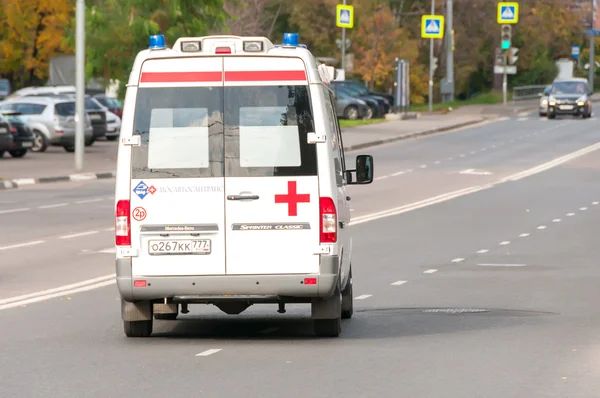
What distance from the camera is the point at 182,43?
10859mm

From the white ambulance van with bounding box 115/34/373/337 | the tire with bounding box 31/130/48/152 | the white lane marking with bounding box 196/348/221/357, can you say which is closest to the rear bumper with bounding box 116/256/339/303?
the white ambulance van with bounding box 115/34/373/337

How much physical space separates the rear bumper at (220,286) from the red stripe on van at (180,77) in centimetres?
132

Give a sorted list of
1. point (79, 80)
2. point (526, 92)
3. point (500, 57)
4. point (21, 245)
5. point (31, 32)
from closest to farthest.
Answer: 1. point (21, 245)
2. point (79, 80)
3. point (31, 32)
4. point (500, 57)
5. point (526, 92)

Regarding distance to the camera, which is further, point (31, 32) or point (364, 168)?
point (31, 32)

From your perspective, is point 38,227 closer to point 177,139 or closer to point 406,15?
point 177,139

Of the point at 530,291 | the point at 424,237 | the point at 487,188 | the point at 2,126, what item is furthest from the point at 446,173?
the point at 530,291

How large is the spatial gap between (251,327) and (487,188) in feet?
68.4

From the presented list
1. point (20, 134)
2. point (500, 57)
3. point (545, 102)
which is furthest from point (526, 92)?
point (20, 134)

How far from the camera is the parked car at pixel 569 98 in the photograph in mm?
62500

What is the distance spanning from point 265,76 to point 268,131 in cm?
41

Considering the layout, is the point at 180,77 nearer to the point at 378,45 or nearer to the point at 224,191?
the point at 224,191

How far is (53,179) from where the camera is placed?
34344mm

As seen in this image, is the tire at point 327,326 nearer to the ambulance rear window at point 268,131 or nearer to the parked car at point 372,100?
the ambulance rear window at point 268,131

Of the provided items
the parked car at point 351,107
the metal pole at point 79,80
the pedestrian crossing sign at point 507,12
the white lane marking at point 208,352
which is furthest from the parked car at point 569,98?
the white lane marking at point 208,352
